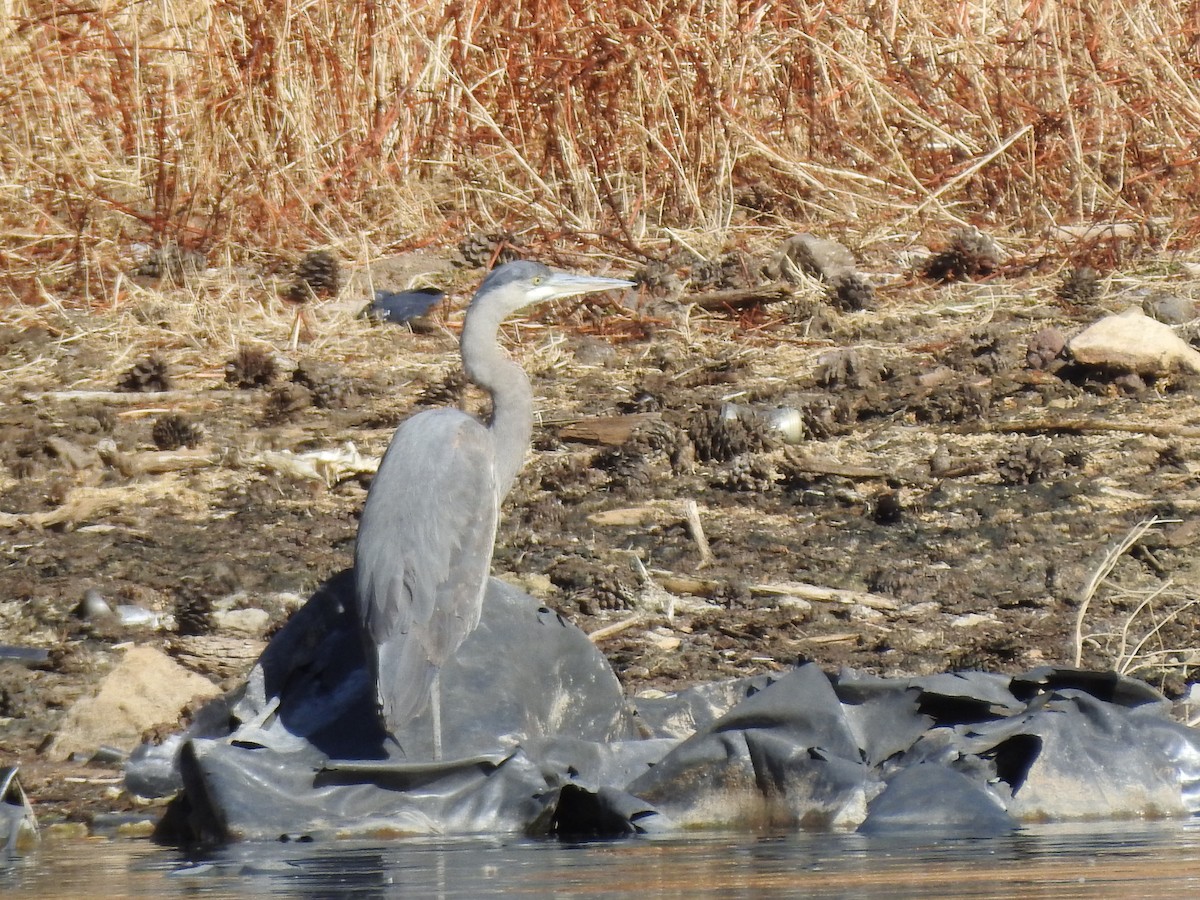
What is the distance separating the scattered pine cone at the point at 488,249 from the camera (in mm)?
9695

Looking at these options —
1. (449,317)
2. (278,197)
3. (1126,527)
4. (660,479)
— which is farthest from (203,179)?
(1126,527)

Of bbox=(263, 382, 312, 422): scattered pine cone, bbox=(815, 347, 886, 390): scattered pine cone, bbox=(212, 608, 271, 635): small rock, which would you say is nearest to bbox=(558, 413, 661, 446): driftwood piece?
bbox=(815, 347, 886, 390): scattered pine cone

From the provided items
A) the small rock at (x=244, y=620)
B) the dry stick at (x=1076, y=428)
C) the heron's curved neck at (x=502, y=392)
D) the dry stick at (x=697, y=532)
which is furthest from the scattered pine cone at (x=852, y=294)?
the small rock at (x=244, y=620)

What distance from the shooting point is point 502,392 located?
5.86m

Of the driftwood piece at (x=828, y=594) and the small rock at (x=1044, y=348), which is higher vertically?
the small rock at (x=1044, y=348)

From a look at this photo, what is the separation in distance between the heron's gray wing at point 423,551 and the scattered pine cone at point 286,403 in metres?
2.79

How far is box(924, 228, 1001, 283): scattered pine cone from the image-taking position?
9.05 metres

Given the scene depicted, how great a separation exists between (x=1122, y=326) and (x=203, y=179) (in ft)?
16.2

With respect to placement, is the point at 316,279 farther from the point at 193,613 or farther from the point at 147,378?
the point at 193,613

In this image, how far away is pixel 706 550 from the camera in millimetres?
6453

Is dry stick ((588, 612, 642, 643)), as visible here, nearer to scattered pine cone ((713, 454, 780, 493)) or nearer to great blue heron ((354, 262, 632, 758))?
great blue heron ((354, 262, 632, 758))

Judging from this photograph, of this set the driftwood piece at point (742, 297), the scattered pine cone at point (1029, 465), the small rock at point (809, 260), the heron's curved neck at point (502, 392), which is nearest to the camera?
the heron's curved neck at point (502, 392)

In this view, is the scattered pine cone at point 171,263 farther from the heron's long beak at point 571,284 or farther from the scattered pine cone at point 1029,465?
the scattered pine cone at point 1029,465

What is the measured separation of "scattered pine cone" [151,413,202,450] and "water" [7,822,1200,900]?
138 inches
